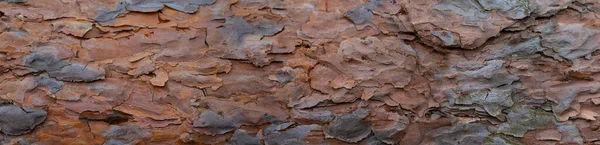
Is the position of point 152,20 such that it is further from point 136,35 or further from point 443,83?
point 443,83

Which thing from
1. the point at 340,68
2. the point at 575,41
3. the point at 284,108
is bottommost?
the point at 284,108

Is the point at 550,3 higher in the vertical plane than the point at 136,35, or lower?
higher

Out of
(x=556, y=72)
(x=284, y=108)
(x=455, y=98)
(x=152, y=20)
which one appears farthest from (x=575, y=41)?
(x=152, y=20)

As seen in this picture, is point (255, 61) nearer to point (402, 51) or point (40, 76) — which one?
point (402, 51)

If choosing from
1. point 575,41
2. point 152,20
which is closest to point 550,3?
point 575,41

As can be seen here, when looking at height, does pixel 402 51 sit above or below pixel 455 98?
above

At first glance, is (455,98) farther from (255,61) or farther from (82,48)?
(82,48)
